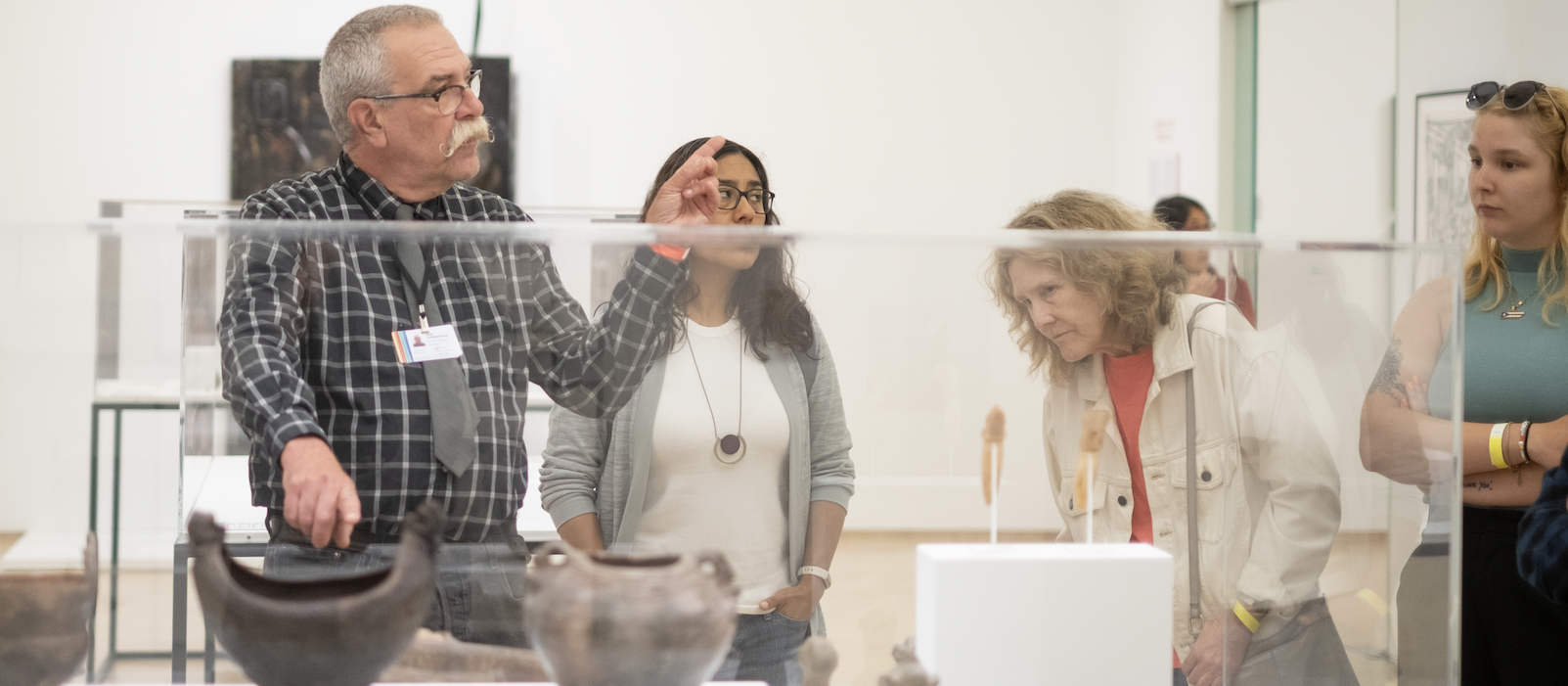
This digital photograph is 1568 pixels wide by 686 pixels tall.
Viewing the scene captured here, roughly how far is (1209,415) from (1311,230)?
134 inches

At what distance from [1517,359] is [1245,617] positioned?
0.68 m

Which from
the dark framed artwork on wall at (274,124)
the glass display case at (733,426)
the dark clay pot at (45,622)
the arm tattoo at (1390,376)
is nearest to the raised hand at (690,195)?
the glass display case at (733,426)

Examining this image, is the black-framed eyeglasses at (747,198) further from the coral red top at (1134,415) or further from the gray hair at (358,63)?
the coral red top at (1134,415)

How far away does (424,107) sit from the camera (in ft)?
5.05

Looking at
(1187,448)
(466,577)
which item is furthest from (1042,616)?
(466,577)

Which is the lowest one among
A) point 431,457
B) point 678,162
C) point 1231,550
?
point 1231,550

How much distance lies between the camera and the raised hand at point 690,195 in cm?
140

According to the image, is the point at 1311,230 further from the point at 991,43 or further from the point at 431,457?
the point at 431,457

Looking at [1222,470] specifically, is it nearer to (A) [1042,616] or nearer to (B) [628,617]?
(A) [1042,616]

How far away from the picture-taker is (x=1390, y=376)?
1.38 metres

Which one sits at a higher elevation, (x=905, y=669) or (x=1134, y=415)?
(x=1134, y=415)

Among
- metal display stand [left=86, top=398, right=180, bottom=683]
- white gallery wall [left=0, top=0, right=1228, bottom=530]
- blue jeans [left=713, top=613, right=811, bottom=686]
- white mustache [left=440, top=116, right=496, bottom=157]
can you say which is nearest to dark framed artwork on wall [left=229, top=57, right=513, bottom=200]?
white gallery wall [left=0, top=0, right=1228, bottom=530]

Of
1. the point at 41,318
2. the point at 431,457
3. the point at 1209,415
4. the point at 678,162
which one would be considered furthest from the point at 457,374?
the point at 1209,415

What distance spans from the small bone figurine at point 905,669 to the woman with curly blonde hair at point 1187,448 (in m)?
0.23
